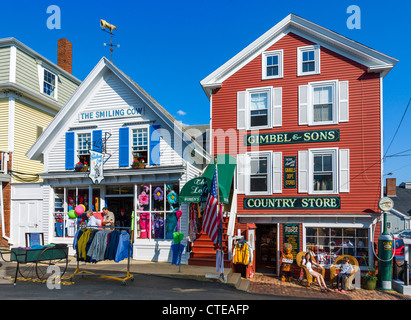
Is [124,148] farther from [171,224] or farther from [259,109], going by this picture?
[259,109]

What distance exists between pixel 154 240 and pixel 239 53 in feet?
29.0

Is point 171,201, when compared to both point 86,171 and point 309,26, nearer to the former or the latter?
point 86,171

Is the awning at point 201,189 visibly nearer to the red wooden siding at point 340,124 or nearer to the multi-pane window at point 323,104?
the red wooden siding at point 340,124

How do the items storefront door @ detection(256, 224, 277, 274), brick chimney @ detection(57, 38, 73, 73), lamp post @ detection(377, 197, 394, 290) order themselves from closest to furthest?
lamp post @ detection(377, 197, 394, 290) → storefront door @ detection(256, 224, 277, 274) → brick chimney @ detection(57, 38, 73, 73)

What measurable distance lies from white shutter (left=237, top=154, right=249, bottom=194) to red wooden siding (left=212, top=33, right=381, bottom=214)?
0.31 meters

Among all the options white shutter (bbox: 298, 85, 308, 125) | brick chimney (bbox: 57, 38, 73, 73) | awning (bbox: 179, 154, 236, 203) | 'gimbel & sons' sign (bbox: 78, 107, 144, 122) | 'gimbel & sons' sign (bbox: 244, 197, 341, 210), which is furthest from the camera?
brick chimney (bbox: 57, 38, 73, 73)

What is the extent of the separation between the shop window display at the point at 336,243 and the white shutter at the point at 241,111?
5241mm

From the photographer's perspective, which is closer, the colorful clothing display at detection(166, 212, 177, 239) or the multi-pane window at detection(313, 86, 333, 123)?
the colorful clothing display at detection(166, 212, 177, 239)

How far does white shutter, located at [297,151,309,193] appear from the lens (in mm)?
14136

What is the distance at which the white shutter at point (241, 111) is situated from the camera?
15109mm

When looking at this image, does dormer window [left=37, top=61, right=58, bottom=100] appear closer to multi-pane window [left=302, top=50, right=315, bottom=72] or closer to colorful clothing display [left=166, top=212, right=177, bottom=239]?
colorful clothing display [left=166, top=212, right=177, bottom=239]

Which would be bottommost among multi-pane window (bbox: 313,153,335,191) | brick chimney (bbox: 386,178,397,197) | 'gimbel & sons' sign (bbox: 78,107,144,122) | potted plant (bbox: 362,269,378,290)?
potted plant (bbox: 362,269,378,290)

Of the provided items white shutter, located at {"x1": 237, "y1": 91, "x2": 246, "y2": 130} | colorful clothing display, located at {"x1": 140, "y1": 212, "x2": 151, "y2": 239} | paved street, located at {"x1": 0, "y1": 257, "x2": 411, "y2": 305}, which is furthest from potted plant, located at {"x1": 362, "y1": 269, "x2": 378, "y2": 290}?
colorful clothing display, located at {"x1": 140, "y1": 212, "x2": 151, "y2": 239}
